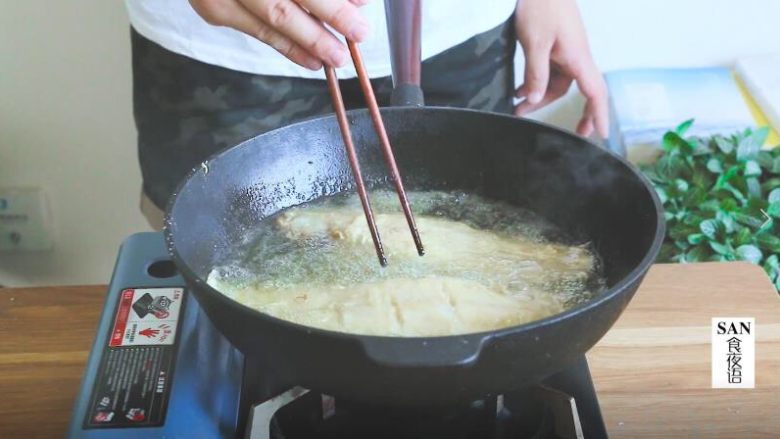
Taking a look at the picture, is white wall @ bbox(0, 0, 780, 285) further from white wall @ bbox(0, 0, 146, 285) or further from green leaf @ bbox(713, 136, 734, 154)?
green leaf @ bbox(713, 136, 734, 154)

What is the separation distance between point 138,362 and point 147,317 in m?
0.07

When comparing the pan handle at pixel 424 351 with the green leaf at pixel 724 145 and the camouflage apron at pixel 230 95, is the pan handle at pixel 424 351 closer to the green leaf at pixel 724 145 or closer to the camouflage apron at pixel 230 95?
the camouflage apron at pixel 230 95

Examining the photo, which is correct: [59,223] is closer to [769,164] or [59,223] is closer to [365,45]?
[365,45]

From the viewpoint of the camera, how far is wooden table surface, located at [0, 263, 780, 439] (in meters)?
0.85

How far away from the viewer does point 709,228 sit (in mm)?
1600

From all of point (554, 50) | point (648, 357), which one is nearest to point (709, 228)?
point (554, 50)

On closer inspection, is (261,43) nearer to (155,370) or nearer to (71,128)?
(155,370)

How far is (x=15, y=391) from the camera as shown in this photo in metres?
0.89

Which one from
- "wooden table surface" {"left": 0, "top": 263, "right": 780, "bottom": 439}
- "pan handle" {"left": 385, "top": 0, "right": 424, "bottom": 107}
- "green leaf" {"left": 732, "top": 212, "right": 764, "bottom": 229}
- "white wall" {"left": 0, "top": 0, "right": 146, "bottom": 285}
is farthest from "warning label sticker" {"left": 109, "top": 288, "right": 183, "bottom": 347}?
"green leaf" {"left": 732, "top": 212, "right": 764, "bottom": 229}

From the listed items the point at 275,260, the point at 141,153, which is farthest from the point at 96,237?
the point at 275,260

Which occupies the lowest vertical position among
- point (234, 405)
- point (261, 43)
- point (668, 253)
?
point (668, 253)

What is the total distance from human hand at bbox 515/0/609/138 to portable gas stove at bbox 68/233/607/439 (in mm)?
508

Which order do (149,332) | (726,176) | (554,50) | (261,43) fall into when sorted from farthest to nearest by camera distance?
(726,176), (554,50), (261,43), (149,332)

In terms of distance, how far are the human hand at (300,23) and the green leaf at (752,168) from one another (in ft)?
3.90
